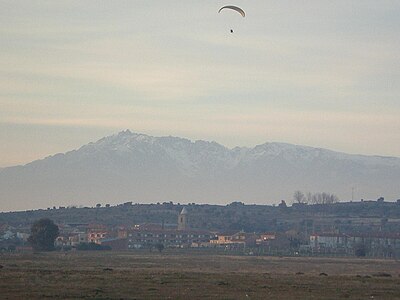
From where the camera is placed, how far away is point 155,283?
2238 inches

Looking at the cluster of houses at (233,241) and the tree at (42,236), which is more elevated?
the cluster of houses at (233,241)

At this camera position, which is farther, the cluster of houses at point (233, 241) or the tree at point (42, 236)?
the cluster of houses at point (233, 241)

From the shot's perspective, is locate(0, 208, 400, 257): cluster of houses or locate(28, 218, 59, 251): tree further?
locate(0, 208, 400, 257): cluster of houses

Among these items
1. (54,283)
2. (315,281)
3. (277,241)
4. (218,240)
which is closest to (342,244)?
(277,241)

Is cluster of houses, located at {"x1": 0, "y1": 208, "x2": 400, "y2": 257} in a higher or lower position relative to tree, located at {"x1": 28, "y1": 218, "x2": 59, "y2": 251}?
higher

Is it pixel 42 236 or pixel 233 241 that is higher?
pixel 233 241

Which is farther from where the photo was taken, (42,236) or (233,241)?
(233,241)

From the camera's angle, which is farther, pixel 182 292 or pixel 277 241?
pixel 277 241

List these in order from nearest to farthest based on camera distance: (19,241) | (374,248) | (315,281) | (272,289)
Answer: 1. (272,289)
2. (315,281)
3. (374,248)
4. (19,241)

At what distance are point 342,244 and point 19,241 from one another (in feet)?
186

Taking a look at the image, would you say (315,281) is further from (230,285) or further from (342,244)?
(342,244)

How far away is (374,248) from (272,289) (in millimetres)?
117761

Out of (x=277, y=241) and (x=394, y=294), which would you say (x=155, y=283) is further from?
(x=277, y=241)

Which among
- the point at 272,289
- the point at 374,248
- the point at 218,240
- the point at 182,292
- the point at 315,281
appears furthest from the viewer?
the point at 218,240
